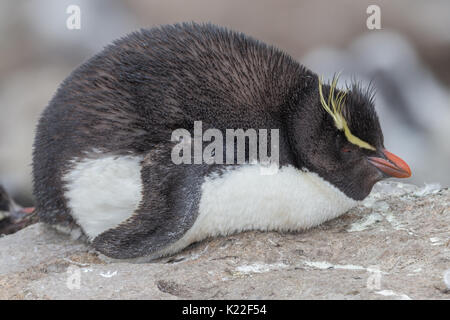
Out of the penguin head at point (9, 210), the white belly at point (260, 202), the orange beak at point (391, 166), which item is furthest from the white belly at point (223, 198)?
the penguin head at point (9, 210)

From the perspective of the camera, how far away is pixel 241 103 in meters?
2.77

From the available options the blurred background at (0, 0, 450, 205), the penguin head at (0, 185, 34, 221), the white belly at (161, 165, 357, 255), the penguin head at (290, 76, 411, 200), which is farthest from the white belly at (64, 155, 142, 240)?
the blurred background at (0, 0, 450, 205)

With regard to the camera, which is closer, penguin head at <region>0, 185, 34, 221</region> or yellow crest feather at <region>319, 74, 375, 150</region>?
yellow crest feather at <region>319, 74, 375, 150</region>

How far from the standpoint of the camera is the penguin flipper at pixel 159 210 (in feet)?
8.64

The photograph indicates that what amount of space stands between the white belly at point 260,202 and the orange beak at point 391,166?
0.71 ft

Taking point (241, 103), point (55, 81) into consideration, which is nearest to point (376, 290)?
point (241, 103)

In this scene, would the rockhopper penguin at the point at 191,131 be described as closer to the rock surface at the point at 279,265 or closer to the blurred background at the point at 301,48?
the rock surface at the point at 279,265

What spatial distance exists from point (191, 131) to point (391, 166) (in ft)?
3.04

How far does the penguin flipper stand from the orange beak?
790 mm

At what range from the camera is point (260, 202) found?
8.96 ft

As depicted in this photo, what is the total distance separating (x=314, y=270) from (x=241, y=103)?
0.81 m

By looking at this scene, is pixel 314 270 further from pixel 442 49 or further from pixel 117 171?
pixel 442 49

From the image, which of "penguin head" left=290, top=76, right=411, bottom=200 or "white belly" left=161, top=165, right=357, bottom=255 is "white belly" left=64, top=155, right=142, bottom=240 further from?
"penguin head" left=290, top=76, right=411, bottom=200

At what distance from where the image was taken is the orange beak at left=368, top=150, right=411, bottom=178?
2.80 metres
